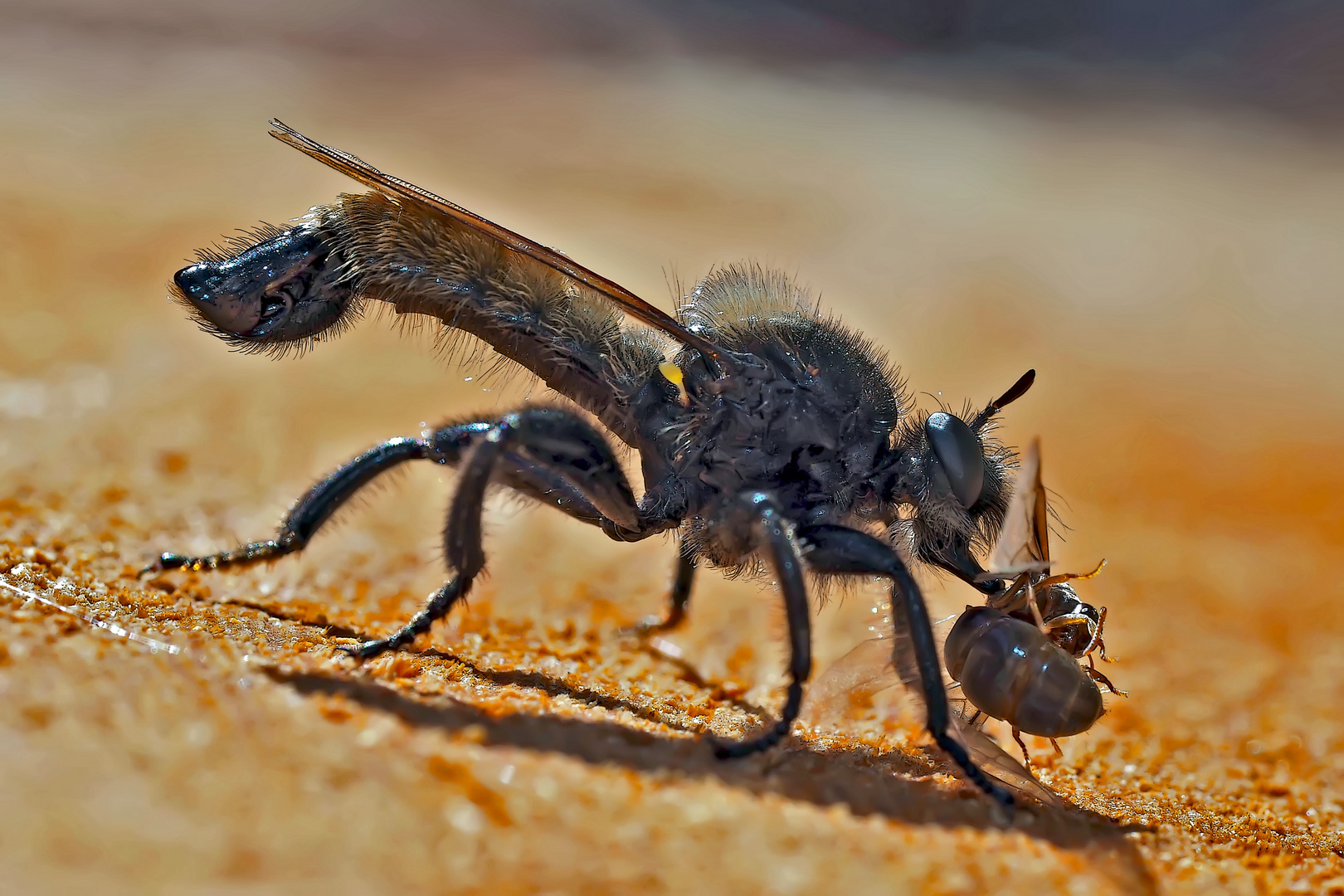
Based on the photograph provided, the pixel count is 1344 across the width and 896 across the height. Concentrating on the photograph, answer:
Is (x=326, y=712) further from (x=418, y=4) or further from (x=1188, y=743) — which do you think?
(x=418, y=4)

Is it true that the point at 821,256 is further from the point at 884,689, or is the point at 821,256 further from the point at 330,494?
the point at 330,494

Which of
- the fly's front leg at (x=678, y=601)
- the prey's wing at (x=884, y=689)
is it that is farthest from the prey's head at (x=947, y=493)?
the fly's front leg at (x=678, y=601)

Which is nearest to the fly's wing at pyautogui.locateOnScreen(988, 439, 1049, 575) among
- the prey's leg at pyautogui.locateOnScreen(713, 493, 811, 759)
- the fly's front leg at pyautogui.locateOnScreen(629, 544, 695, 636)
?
the prey's leg at pyautogui.locateOnScreen(713, 493, 811, 759)

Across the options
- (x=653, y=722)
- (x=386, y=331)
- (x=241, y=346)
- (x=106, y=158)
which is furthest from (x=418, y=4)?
(x=653, y=722)

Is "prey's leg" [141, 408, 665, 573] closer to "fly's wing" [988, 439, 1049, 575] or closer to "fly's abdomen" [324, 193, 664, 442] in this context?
"fly's abdomen" [324, 193, 664, 442]

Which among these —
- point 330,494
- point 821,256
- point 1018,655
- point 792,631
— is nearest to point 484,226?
point 330,494

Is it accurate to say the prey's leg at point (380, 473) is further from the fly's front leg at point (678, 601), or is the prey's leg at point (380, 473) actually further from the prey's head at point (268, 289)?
the fly's front leg at point (678, 601)
